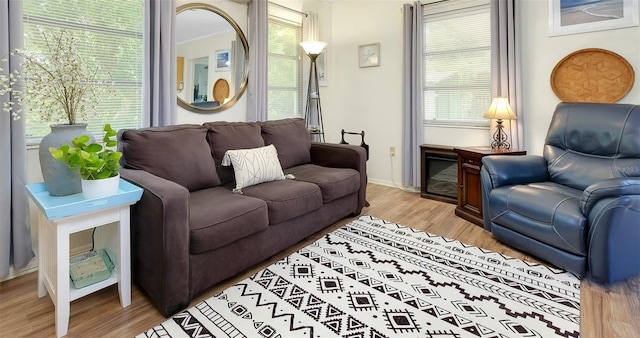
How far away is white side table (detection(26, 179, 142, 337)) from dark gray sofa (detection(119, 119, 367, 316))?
9 cm

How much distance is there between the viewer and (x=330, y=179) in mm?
2707

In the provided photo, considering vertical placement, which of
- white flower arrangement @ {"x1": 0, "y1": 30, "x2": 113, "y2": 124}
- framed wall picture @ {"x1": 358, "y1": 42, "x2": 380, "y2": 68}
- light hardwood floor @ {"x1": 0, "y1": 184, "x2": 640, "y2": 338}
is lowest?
light hardwood floor @ {"x1": 0, "y1": 184, "x2": 640, "y2": 338}

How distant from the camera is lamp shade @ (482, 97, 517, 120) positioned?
3.16m

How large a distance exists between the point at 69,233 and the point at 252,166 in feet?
3.87

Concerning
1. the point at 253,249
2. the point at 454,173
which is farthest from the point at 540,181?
the point at 253,249

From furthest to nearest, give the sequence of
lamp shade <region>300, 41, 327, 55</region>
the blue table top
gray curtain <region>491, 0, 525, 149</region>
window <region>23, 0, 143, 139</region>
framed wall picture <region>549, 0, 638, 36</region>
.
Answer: lamp shade <region>300, 41, 327, 55</region> → gray curtain <region>491, 0, 525, 149</region> → framed wall picture <region>549, 0, 638, 36</region> → window <region>23, 0, 143, 139</region> → the blue table top

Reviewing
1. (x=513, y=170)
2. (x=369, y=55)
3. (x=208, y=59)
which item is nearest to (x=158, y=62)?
(x=208, y=59)

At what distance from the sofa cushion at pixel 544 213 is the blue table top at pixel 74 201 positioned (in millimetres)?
2363

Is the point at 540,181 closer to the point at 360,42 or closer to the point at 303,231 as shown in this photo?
the point at 303,231

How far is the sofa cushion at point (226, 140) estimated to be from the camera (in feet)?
8.50

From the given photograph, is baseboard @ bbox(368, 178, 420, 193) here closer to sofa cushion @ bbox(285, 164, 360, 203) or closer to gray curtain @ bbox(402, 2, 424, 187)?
gray curtain @ bbox(402, 2, 424, 187)

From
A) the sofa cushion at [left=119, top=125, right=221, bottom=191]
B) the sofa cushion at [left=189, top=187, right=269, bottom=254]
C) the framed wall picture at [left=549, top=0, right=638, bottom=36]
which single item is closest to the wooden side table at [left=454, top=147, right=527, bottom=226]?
the framed wall picture at [left=549, top=0, right=638, bottom=36]

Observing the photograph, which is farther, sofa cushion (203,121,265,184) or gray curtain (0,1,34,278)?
sofa cushion (203,121,265,184)

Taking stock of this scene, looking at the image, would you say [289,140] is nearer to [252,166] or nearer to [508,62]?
[252,166]
